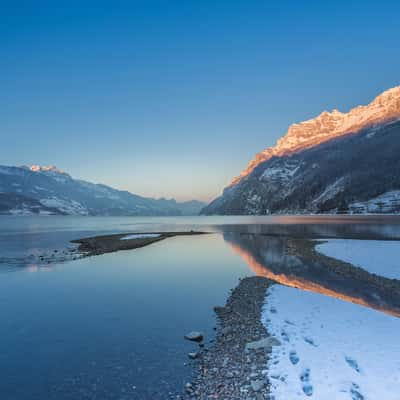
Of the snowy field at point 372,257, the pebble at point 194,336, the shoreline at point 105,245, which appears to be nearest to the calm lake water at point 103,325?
the pebble at point 194,336

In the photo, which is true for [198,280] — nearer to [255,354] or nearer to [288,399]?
[255,354]

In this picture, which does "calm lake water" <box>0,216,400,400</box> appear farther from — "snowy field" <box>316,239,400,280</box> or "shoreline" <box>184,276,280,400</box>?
"snowy field" <box>316,239,400,280</box>

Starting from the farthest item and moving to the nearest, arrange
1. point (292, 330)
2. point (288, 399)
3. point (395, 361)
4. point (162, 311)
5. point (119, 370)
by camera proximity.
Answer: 1. point (162, 311)
2. point (292, 330)
3. point (119, 370)
4. point (395, 361)
5. point (288, 399)

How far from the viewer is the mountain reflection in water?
22.1m

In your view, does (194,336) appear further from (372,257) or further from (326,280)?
(372,257)

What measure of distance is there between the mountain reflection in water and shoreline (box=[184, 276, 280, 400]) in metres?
8.43

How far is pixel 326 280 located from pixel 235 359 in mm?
19791

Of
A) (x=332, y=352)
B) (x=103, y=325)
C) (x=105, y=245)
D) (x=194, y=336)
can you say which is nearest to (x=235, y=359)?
(x=194, y=336)

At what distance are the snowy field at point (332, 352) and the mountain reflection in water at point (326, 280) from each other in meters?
3.26

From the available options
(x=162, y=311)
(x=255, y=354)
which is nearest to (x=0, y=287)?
(x=162, y=311)

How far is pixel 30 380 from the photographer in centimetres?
1214

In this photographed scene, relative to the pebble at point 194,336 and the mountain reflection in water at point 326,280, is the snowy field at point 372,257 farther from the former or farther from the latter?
the pebble at point 194,336

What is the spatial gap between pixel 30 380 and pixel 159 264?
1103 inches

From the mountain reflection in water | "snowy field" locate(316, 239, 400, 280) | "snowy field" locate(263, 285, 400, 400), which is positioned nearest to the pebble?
"snowy field" locate(263, 285, 400, 400)
